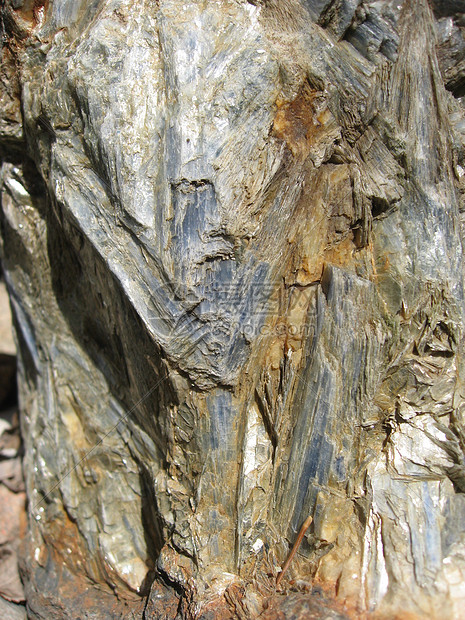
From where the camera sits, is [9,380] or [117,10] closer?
[117,10]

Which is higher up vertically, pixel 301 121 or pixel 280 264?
pixel 301 121

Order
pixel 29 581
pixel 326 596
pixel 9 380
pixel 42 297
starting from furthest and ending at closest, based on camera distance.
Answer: pixel 9 380 → pixel 42 297 → pixel 29 581 → pixel 326 596

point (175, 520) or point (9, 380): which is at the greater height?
point (9, 380)

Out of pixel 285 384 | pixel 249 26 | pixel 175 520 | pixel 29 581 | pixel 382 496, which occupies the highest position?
pixel 249 26

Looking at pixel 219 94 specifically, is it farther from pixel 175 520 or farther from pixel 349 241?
pixel 175 520

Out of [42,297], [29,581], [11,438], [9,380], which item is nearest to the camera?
[29,581]

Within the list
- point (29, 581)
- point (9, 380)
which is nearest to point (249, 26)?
point (29, 581)
